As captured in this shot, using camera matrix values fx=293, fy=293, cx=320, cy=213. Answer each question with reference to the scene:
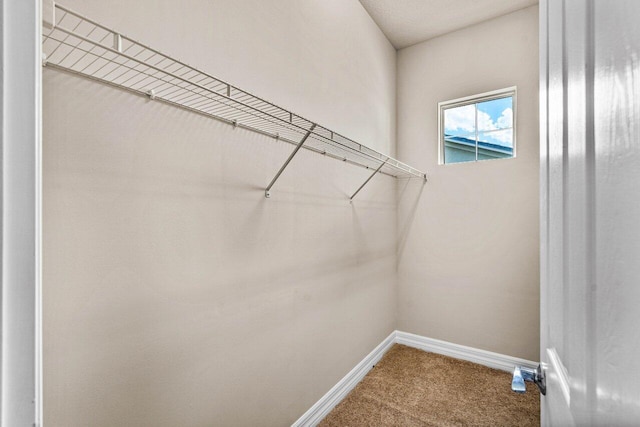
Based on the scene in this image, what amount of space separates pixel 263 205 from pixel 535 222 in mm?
2022

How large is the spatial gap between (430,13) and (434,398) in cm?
276

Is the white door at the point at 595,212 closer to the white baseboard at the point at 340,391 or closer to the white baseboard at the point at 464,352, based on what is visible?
the white baseboard at the point at 340,391

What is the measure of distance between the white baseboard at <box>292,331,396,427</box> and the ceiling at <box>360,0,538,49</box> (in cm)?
263

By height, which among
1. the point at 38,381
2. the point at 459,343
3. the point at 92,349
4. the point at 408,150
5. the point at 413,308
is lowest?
the point at 459,343

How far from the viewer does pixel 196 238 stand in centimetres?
106

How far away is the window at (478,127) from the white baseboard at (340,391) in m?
1.73

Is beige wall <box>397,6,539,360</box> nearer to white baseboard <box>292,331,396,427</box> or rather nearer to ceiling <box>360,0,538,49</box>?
ceiling <box>360,0,538,49</box>

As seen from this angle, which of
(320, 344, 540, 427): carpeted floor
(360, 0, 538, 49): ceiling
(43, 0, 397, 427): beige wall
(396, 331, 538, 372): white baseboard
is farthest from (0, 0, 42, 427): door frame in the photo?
(396, 331, 538, 372): white baseboard

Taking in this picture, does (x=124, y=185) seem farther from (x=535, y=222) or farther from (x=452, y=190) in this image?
(x=535, y=222)

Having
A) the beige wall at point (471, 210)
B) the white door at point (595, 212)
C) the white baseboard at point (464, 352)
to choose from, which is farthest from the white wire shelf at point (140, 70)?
the white baseboard at point (464, 352)

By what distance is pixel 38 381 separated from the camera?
0.32m

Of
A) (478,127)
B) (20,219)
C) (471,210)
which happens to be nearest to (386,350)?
(471,210)

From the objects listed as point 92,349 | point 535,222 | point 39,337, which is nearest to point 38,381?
point 39,337

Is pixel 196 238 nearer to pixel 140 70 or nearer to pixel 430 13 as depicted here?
pixel 140 70
